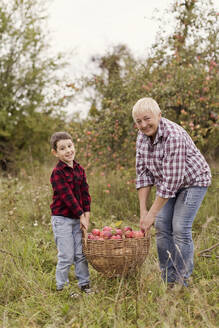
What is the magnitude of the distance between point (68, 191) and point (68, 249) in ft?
1.62

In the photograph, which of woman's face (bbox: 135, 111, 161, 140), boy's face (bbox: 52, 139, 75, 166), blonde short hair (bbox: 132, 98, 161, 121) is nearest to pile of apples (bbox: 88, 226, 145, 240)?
boy's face (bbox: 52, 139, 75, 166)

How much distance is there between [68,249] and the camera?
122 inches

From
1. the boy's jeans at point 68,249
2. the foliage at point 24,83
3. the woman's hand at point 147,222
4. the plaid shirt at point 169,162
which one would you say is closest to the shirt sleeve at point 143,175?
the plaid shirt at point 169,162

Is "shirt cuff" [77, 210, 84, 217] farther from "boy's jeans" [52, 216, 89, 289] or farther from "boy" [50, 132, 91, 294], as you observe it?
"boy's jeans" [52, 216, 89, 289]

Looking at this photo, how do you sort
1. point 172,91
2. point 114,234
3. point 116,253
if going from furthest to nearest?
point 172,91 → point 114,234 → point 116,253

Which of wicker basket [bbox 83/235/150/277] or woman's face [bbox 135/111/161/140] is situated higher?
woman's face [bbox 135/111/161/140]

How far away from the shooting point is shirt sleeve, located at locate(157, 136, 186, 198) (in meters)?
2.79

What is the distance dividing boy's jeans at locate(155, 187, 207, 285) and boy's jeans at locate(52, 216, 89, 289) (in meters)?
0.70

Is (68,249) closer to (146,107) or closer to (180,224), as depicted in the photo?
(180,224)

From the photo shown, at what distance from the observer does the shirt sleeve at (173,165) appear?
2791mm

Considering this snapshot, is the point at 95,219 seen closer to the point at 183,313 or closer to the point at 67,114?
the point at 183,313

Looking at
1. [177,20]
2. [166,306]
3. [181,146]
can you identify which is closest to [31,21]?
[177,20]

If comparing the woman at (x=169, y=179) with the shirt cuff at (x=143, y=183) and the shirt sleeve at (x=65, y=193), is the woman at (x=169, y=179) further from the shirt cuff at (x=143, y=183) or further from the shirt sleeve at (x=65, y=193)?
the shirt sleeve at (x=65, y=193)

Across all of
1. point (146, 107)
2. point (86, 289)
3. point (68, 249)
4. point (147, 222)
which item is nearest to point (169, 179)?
point (147, 222)
